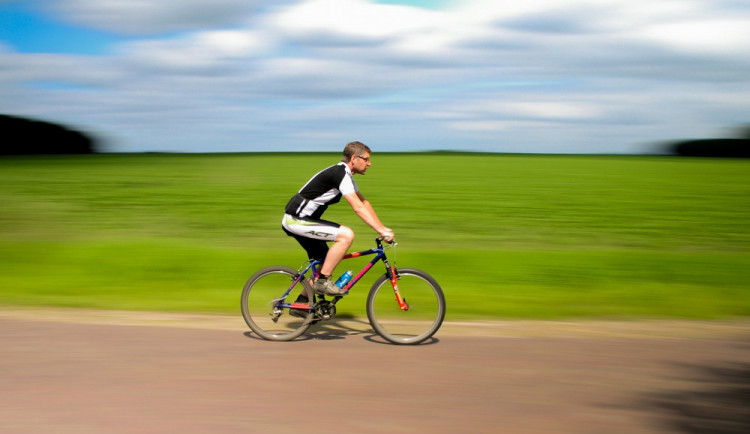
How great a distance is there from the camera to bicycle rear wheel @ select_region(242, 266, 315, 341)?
7312mm

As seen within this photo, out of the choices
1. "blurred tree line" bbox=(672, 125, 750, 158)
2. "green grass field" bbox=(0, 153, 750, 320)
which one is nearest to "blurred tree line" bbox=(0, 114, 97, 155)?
"green grass field" bbox=(0, 153, 750, 320)

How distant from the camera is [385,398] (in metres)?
5.09

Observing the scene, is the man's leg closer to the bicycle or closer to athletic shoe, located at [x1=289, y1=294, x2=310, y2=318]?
the bicycle

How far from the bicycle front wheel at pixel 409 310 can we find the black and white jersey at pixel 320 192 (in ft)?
3.11

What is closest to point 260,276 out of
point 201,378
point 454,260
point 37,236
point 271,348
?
point 271,348

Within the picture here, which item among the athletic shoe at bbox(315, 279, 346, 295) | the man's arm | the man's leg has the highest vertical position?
the man's arm

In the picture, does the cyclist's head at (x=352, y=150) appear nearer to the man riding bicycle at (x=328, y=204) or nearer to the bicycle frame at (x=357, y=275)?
the man riding bicycle at (x=328, y=204)

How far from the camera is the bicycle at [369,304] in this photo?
7074 mm

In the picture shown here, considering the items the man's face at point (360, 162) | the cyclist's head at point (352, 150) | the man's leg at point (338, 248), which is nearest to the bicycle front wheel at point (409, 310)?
the man's leg at point (338, 248)

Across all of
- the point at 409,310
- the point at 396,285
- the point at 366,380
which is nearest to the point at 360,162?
the point at 396,285

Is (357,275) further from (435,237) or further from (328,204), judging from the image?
(435,237)

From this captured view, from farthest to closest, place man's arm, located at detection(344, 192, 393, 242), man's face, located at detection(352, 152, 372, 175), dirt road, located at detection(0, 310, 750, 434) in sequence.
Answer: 1. man's face, located at detection(352, 152, 372, 175)
2. man's arm, located at detection(344, 192, 393, 242)
3. dirt road, located at detection(0, 310, 750, 434)

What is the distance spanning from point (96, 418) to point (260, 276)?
114 inches

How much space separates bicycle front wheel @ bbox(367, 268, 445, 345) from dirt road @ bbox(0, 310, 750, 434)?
21 centimetres
